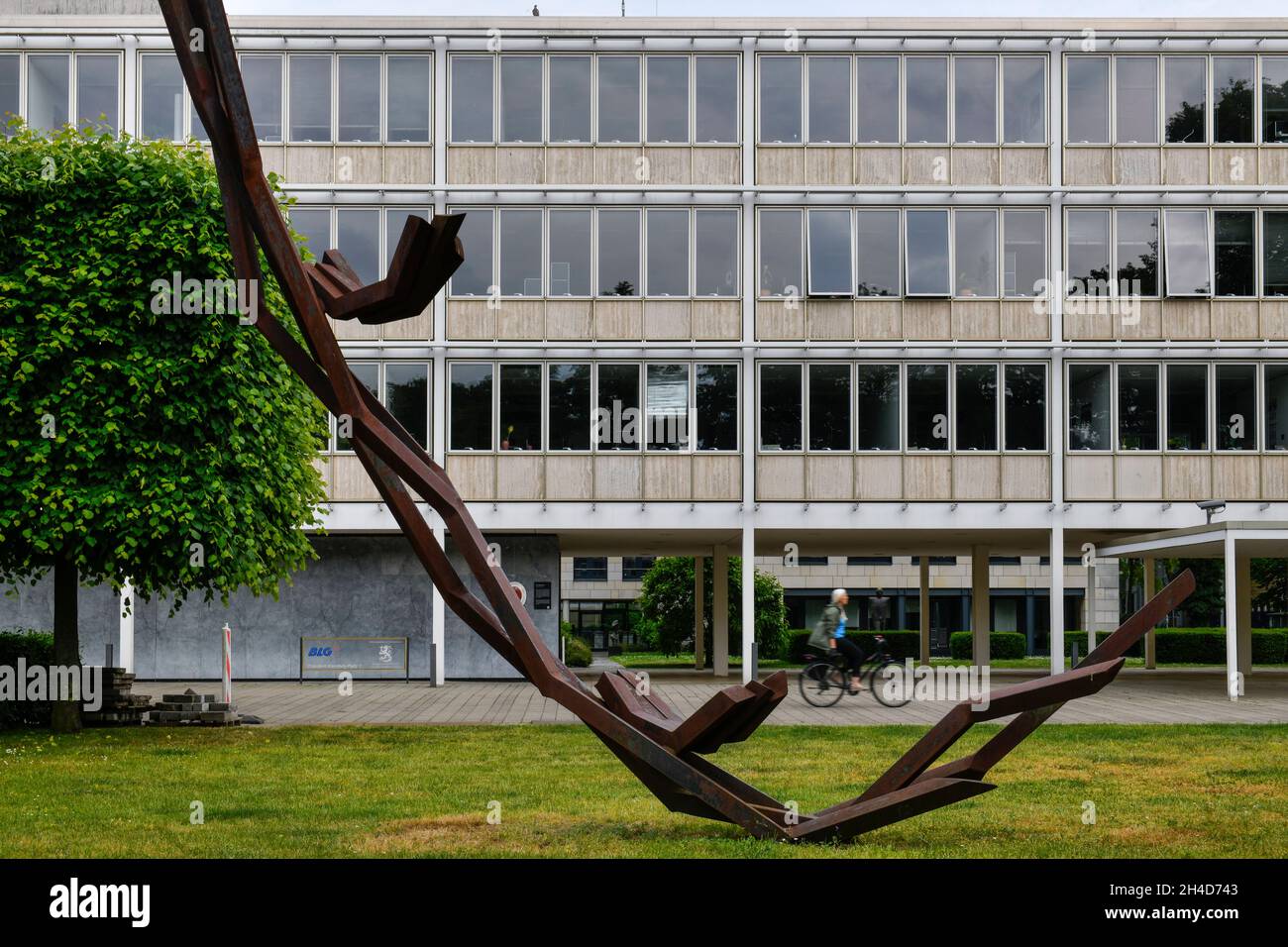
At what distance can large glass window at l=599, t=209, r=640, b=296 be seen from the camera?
30516 millimetres

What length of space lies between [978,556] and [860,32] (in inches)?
508

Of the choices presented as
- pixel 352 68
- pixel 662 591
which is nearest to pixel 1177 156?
pixel 352 68

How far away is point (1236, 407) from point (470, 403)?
1628 cm

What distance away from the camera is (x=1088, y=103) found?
30625 mm

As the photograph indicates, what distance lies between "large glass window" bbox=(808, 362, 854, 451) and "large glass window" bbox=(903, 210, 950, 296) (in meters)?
2.41

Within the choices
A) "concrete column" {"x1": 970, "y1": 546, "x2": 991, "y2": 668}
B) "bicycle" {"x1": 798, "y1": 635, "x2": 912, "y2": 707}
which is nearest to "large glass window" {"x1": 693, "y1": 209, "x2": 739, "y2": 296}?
"concrete column" {"x1": 970, "y1": 546, "x2": 991, "y2": 668}

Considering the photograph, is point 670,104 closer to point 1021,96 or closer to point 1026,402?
point 1021,96

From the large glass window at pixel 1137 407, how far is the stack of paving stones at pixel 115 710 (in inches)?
800

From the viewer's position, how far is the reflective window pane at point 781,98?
100 feet

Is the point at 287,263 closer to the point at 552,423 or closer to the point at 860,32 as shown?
the point at 552,423

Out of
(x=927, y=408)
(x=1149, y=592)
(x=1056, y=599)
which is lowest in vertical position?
(x=1149, y=592)

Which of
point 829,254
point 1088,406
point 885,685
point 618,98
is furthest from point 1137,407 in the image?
point 618,98

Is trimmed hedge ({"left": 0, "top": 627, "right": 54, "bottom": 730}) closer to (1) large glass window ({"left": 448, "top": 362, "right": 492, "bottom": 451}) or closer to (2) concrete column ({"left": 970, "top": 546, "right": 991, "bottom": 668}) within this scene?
(1) large glass window ({"left": 448, "top": 362, "right": 492, "bottom": 451})

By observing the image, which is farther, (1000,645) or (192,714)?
(1000,645)
